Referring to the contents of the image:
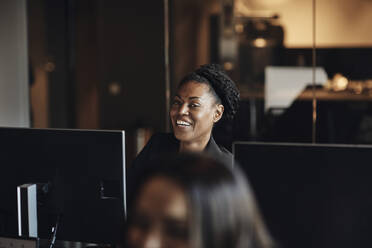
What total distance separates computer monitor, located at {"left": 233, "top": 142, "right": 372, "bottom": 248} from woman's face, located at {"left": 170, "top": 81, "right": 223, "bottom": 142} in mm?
909

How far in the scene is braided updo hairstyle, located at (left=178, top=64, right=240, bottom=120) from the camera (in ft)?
8.74

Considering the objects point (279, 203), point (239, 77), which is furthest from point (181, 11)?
point (279, 203)

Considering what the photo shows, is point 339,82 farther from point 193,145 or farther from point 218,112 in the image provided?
point 193,145

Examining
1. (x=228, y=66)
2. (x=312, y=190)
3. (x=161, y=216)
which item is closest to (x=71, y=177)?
(x=312, y=190)

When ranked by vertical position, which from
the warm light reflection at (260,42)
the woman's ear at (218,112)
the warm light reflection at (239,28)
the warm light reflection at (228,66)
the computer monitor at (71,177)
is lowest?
the computer monitor at (71,177)

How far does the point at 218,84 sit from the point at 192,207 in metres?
1.73

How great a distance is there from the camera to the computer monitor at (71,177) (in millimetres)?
2002

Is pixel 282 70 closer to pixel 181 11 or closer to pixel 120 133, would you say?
pixel 181 11

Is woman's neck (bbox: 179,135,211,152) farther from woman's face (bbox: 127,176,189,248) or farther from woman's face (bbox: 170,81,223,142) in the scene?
woman's face (bbox: 127,176,189,248)

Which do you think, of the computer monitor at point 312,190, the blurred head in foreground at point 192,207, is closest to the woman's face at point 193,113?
the computer monitor at point 312,190

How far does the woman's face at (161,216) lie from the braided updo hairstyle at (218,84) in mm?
1619

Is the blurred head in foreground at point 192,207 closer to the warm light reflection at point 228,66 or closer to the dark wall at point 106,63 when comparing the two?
the warm light reflection at point 228,66

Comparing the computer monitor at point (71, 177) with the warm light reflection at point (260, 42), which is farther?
the warm light reflection at point (260, 42)

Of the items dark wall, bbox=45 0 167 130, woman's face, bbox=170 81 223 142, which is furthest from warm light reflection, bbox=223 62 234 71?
woman's face, bbox=170 81 223 142
